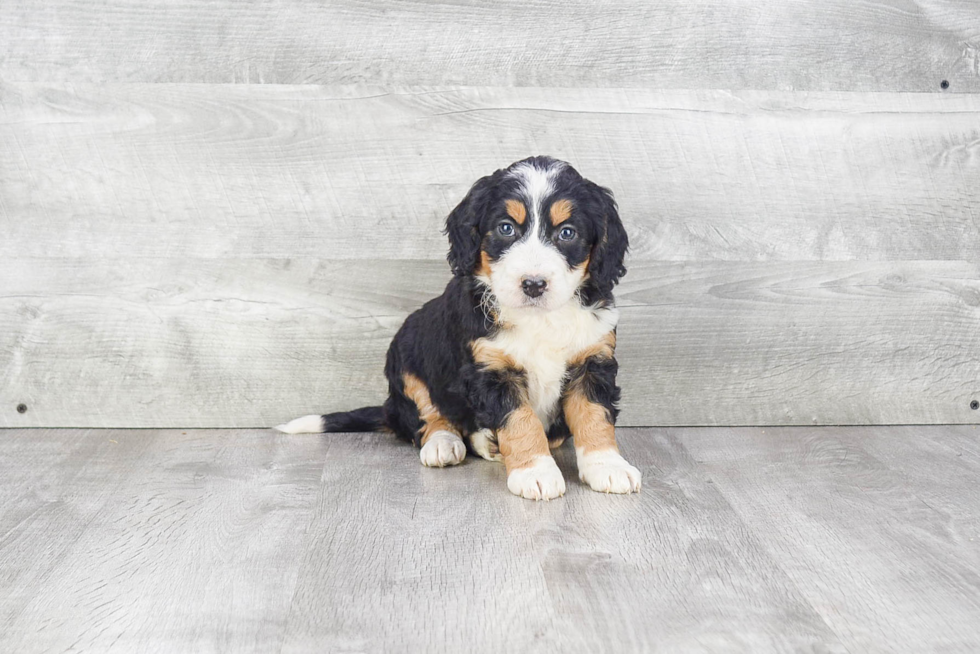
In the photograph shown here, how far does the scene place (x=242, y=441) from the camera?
10.6 feet

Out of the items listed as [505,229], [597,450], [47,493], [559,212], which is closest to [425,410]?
[597,450]

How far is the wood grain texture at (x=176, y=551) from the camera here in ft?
5.95

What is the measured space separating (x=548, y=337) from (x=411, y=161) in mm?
917

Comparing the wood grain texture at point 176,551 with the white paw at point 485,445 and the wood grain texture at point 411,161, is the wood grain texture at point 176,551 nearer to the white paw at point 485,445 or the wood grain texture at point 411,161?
the white paw at point 485,445

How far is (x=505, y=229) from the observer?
2.57 metres

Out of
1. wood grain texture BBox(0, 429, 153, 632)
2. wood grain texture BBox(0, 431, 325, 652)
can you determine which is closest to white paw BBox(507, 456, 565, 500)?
wood grain texture BBox(0, 431, 325, 652)

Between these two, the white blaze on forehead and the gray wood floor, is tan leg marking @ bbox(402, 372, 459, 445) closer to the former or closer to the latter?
the gray wood floor

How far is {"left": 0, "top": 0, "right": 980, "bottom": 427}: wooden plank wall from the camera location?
3.21m

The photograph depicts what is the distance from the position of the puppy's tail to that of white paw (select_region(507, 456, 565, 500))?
31.0 inches

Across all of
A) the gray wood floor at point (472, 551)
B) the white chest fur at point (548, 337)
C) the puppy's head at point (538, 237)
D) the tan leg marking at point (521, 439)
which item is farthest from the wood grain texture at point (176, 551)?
the puppy's head at point (538, 237)

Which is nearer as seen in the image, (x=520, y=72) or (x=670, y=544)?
(x=670, y=544)

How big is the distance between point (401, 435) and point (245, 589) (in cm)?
122

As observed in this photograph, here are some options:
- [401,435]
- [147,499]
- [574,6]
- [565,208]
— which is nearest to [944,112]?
[574,6]

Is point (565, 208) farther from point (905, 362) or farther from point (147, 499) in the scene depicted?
point (905, 362)
